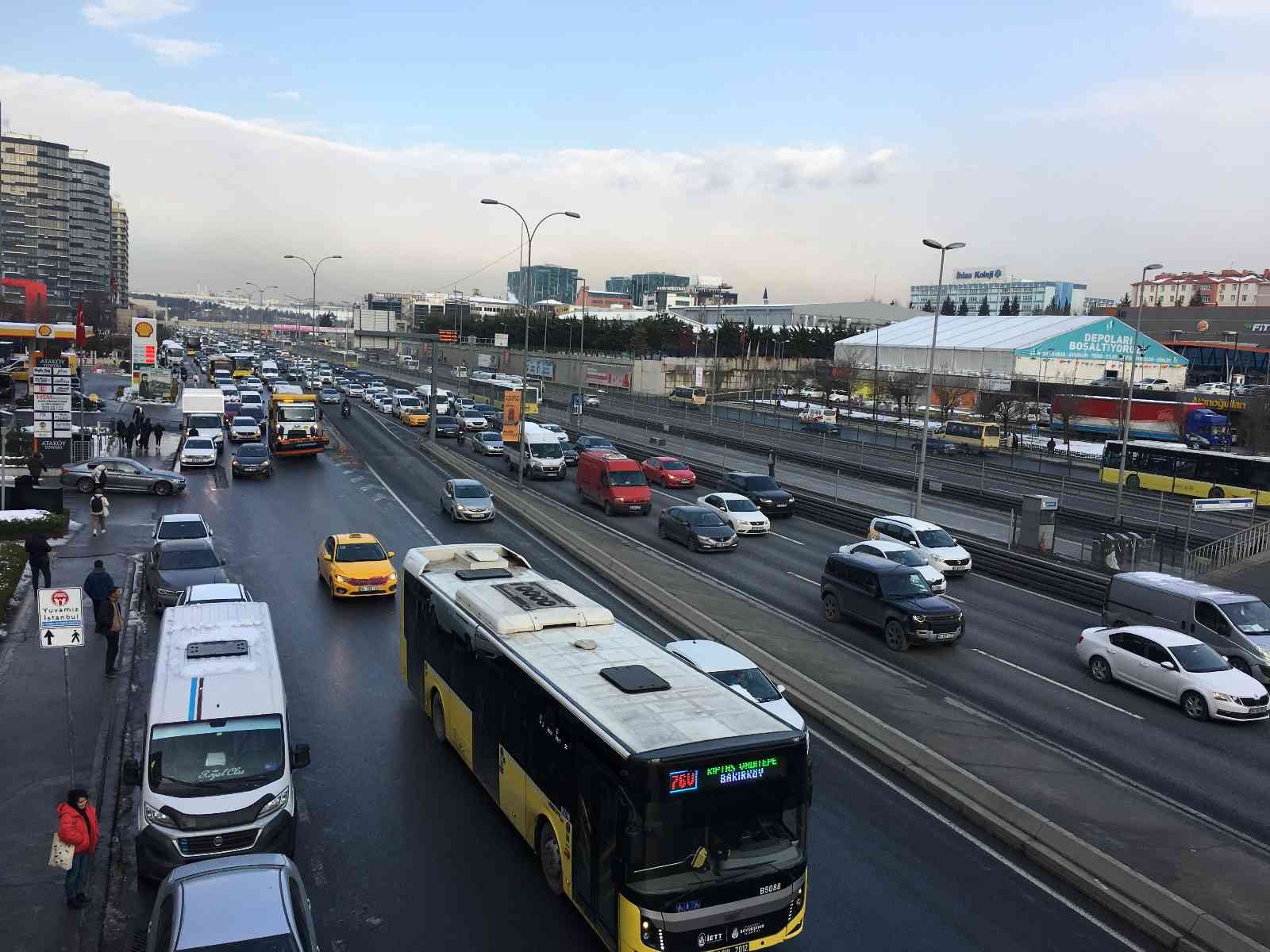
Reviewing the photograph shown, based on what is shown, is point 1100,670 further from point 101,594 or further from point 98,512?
point 98,512

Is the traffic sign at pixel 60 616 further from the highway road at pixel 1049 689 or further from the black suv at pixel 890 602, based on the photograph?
the black suv at pixel 890 602

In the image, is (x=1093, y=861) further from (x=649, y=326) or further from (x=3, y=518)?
(x=649, y=326)

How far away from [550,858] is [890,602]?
1242 cm

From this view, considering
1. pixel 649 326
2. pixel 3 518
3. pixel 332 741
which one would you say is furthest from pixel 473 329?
pixel 332 741

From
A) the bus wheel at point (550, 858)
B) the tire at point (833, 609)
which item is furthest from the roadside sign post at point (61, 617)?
the tire at point (833, 609)

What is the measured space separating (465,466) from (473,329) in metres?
112

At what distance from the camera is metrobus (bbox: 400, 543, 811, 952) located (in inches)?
301

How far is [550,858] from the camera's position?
30.6ft

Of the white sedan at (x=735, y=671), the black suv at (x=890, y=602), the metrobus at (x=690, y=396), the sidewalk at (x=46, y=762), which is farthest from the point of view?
the metrobus at (x=690, y=396)

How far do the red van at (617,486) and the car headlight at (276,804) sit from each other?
24998 millimetres

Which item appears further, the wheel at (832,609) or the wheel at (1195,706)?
the wheel at (832,609)

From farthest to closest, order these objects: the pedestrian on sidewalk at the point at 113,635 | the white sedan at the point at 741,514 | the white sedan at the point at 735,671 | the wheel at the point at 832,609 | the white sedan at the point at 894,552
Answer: the white sedan at the point at 741,514 → the white sedan at the point at 894,552 → the wheel at the point at 832,609 → the pedestrian on sidewalk at the point at 113,635 → the white sedan at the point at 735,671

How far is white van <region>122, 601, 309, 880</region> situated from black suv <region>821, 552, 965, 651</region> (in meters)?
12.9

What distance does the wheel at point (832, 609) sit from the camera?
21625 millimetres
